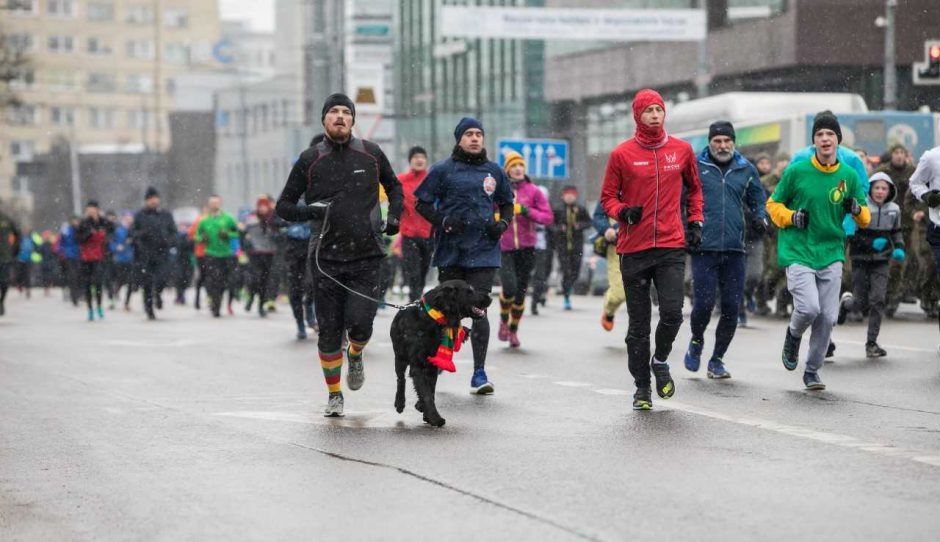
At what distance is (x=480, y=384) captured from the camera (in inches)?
457

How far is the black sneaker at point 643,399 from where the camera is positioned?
1020cm

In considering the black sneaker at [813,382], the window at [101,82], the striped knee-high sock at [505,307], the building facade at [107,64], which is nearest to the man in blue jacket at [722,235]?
the black sneaker at [813,382]

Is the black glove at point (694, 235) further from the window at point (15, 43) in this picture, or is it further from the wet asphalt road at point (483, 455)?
the window at point (15, 43)

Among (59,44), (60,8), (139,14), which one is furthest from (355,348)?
(139,14)

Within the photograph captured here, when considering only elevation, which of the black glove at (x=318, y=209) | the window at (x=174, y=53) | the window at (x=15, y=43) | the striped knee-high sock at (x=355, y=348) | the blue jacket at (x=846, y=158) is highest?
the window at (x=174, y=53)

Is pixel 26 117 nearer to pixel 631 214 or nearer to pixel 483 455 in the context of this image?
pixel 631 214

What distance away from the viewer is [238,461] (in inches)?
331

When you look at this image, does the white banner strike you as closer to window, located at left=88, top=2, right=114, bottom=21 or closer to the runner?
the runner

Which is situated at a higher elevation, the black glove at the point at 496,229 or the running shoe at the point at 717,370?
the black glove at the point at 496,229

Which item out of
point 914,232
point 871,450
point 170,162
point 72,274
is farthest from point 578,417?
point 170,162

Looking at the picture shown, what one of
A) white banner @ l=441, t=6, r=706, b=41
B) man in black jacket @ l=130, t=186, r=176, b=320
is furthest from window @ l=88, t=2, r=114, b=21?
man in black jacket @ l=130, t=186, r=176, b=320

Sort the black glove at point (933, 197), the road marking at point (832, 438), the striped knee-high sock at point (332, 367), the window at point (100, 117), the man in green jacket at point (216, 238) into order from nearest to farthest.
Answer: the road marking at point (832, 438) → the striped knee-high sock at point (332, 367) → the black glove at point (933, 197) → the man in green jacket at point (216, 238) → the window at point (100, 117)

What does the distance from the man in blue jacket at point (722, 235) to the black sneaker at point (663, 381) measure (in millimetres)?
1784

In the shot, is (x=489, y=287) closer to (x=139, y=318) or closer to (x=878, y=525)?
(x=878, y=525)
